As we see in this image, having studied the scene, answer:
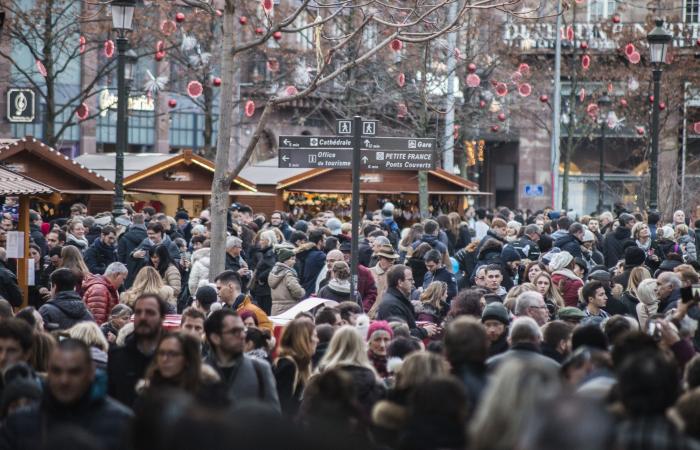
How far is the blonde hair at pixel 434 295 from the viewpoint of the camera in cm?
1253

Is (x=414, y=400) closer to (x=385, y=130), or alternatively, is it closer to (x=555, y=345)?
(x=555, y=345)

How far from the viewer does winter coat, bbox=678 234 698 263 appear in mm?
18797

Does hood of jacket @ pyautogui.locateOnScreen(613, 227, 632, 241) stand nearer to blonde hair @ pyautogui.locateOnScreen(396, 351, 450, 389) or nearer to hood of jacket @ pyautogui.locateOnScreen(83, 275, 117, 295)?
hood of jacket @ pyautogui.locateOnScreen(83, 275, 117, 295)

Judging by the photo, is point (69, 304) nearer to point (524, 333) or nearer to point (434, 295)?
point (434, 295)

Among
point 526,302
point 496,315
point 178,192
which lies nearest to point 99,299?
point 526,302

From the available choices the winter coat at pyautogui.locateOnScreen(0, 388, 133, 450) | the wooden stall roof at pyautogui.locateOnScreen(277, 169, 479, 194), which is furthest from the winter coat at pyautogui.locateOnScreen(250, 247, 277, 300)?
the wooden stall roof at pyautogui.locateOnScreen(277, 169, 479, 194)

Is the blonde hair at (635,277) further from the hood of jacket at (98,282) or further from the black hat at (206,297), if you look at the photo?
the hood of jacket at (98,282)

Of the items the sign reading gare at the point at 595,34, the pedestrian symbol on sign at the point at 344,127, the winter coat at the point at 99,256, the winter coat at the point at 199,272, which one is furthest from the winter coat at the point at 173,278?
the sign reading gare at the point at 595,34

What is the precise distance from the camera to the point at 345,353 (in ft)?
25.5

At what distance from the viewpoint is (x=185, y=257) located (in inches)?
660

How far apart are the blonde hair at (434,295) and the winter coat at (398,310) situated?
0.75 meters

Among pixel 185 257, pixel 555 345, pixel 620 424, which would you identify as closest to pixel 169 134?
pixel 185 257

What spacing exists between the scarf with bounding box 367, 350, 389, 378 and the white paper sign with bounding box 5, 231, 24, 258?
665cm

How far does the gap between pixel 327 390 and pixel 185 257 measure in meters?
10.3
